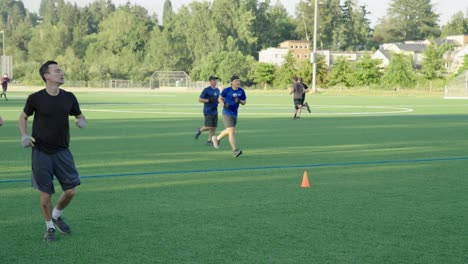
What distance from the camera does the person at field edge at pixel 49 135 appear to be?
651 centimetres

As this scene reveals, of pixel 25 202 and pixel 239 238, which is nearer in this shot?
pixel 239 238

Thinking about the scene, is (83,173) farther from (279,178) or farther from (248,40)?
(248,40)

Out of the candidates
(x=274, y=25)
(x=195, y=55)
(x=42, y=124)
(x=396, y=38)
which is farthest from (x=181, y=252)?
(x=396, y=38)

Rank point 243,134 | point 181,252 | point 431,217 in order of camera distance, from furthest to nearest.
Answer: point 243,134 → point 431,217 → point 181,252

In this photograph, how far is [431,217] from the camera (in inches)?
307

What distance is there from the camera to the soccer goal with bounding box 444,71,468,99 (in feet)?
192

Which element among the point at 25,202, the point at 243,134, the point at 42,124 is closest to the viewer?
the point at 42,124

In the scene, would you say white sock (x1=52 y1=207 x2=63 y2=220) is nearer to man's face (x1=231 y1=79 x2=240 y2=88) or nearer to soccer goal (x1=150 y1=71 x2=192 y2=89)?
man's face (x1=231 y1=79 x2=240 y2=88)

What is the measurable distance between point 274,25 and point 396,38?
136 ft

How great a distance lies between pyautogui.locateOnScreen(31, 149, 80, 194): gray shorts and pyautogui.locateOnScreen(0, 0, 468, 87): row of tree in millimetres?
85137

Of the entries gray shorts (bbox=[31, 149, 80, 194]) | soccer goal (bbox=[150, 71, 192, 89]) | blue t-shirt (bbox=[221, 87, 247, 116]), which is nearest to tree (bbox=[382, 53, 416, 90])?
soccer goal (bbox=[150, 71, 192, 89])

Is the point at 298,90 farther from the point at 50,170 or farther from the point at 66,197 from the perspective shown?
the point at 50,170

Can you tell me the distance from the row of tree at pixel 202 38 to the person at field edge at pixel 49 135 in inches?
3352

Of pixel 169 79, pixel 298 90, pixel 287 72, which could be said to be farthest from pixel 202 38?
pixel 298 90
